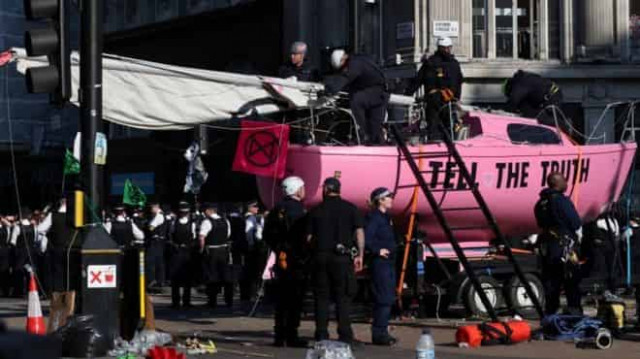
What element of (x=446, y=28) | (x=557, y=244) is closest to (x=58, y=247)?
(x=446, y=28)

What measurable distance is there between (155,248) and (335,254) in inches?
542

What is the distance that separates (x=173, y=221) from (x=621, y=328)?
11.7m

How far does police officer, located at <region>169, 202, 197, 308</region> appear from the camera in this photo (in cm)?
2509

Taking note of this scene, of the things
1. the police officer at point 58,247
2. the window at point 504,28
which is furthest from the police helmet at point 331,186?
the window at point 504,28

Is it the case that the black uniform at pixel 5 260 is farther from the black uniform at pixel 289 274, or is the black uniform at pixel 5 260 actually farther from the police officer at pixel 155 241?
the black uniform at pixel 289 274

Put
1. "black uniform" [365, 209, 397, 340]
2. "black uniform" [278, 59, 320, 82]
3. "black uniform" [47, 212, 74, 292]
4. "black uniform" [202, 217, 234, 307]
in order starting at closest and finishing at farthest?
"black uniform" [365, 209, 397, 340]
"black uniform" [278, 59, 320, 82]
"black uniform" [202, 217, 234, 307]
"black uniform" [47, 212, 74, 292]

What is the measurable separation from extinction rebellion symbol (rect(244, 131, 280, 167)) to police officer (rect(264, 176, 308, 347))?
2715 millimetres

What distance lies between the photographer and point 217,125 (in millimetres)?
21328

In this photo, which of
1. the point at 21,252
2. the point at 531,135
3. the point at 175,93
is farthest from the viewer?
the point at 21,252

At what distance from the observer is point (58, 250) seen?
98.0 feet

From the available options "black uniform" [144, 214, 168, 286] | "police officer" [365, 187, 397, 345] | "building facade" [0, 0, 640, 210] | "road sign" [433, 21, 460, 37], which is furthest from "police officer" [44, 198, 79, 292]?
"police officer" [365, 187, 397, 345]

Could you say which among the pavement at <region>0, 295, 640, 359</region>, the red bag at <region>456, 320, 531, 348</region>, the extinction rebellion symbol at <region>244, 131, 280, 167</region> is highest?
the extinction rebellion symbol at <region>244, 131, 280, 167</region>

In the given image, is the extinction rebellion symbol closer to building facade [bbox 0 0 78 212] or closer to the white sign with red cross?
the white sign with red cross

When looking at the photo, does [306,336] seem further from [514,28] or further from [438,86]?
[514,28]
